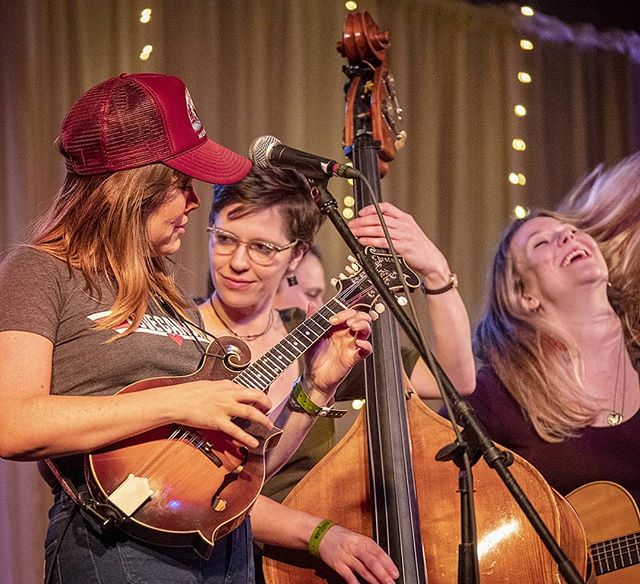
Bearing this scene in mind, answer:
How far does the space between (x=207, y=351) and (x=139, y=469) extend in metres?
0.26

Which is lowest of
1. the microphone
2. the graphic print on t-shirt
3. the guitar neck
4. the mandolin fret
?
the mandolin fret

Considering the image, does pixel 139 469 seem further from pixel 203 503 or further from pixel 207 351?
pixel 207 351

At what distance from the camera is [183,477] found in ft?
4.99

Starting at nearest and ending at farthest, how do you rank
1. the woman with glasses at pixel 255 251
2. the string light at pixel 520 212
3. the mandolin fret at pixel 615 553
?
the woman with glasses at pixel 255 251 → the mandolin fret at pixel 615 553 → the string light at pixel 520 212

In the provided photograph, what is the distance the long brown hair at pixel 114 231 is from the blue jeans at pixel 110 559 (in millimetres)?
345

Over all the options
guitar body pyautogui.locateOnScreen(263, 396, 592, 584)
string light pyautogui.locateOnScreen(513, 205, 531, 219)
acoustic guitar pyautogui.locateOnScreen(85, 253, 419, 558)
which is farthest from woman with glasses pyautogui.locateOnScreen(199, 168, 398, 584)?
string light pyautogui.locateOnScreen(513, 205, 531, 219)

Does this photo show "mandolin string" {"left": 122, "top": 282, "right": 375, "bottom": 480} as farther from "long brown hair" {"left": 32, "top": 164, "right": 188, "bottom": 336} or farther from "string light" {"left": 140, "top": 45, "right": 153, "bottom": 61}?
"string light" {"left": 140, "top": 45, "right": 153, "bottom": 61}

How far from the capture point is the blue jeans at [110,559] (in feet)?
4.80

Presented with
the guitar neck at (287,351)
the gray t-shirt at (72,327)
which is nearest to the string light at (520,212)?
the guitar neck at (287,351)

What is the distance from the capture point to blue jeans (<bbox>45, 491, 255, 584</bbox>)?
1.46m

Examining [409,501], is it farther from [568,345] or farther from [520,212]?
[520,212]

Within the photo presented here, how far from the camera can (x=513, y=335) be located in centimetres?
307

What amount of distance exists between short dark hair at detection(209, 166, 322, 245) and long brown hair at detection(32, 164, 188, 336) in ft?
2.36

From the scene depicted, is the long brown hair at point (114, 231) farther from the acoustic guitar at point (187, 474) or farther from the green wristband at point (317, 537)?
the green wristband at point (317, 537)
